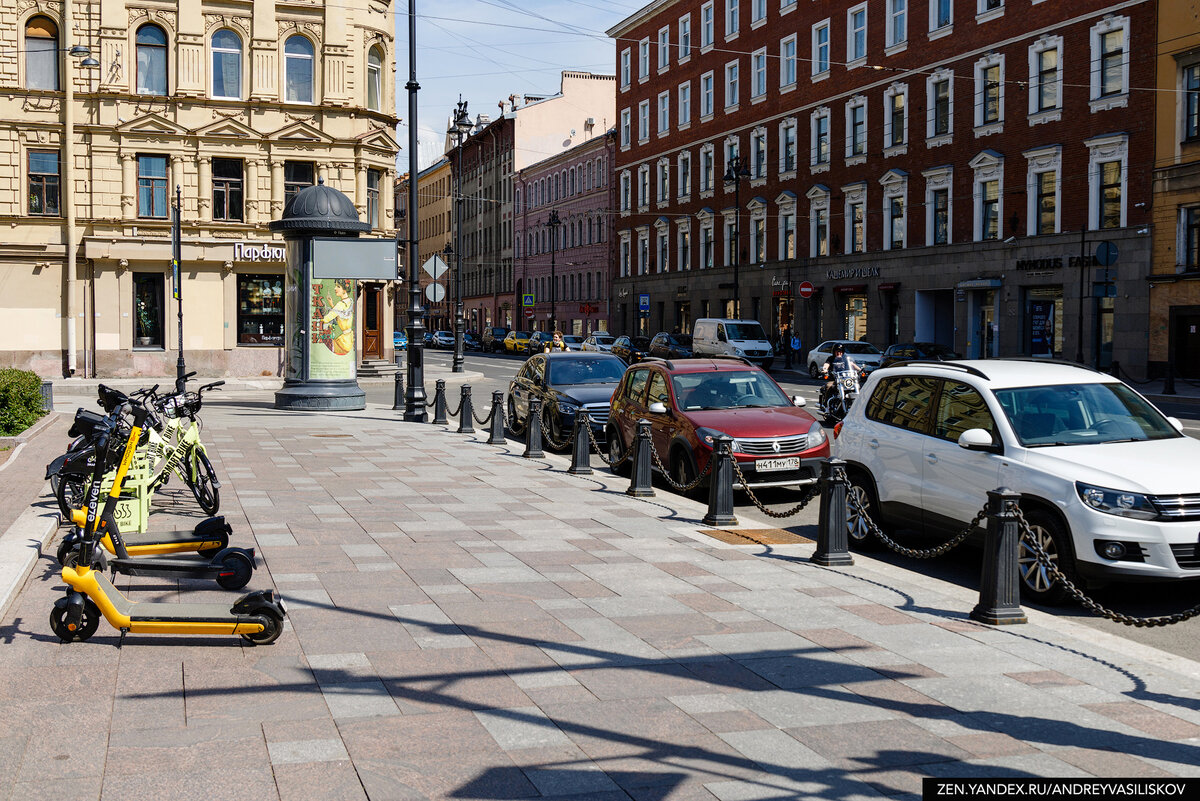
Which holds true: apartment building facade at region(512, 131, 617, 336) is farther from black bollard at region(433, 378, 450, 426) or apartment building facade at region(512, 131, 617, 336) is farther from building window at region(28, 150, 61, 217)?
black bollard at region(433, 378, 450, 426)

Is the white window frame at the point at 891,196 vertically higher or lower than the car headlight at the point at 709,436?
higher

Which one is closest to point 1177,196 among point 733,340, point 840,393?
point 840,393

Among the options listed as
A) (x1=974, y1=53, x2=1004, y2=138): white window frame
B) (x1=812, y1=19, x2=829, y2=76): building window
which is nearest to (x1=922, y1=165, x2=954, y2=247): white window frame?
(x1=974, y1=53, x2=1004, y2=138): white window frame

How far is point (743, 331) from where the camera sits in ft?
156

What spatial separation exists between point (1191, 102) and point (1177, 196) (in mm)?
2669

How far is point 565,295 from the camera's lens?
284 feet

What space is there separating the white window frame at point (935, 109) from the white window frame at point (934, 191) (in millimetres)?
1075

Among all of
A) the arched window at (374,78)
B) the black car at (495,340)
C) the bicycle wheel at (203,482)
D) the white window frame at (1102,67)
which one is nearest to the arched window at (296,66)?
the arched window at (374,78)

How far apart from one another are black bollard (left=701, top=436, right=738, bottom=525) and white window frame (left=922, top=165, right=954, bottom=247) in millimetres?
34930

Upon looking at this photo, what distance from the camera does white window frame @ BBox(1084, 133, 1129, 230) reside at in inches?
1417

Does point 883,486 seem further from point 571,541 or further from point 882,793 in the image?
point 882,793

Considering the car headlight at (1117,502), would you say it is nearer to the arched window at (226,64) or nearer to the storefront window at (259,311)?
the storefront window at (259,311)

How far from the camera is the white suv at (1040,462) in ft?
25.4

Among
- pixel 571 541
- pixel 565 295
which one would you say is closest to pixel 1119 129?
pixel 571 541
